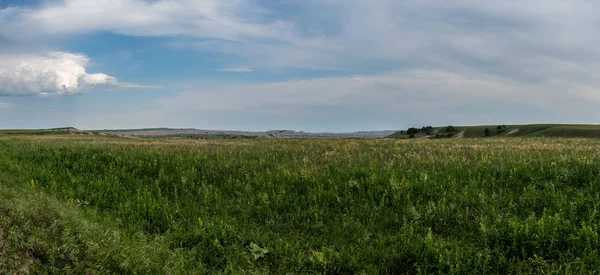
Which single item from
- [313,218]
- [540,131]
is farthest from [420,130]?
[313,218]

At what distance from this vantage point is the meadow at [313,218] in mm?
5340

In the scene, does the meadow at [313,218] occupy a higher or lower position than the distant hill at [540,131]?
lower

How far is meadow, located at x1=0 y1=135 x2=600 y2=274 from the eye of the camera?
17.5ft

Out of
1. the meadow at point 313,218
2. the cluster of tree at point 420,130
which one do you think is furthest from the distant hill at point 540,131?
the meadow at point 313,218

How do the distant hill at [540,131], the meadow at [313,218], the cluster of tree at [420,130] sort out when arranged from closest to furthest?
1. the meadow at [313,218]
2. the distant hill at [540,131]
3. the cluster of tree at [420,130]

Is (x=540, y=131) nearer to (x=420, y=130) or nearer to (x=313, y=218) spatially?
(x=420, y=130)

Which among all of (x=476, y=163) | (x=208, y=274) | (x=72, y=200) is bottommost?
(x=208, y=274)

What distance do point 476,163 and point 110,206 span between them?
32.1 feet

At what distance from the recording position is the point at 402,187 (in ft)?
26.3

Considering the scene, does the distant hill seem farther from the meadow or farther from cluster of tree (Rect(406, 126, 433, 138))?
the meadow

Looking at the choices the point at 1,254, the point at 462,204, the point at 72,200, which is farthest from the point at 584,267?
the point at 72,200

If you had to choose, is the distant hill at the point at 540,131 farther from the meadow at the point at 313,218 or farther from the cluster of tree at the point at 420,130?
the meadow at the point at 313,218

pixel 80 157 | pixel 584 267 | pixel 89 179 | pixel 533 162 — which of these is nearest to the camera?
pixel 584 267

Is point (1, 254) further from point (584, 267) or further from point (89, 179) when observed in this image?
point (584, 267)
